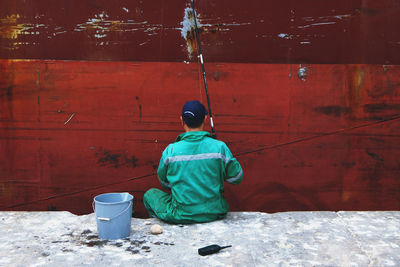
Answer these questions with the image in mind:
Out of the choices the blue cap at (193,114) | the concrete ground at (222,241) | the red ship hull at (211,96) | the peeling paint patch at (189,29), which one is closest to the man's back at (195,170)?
the blue cap at (193,114)

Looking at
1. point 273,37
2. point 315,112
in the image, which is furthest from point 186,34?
point 315,112

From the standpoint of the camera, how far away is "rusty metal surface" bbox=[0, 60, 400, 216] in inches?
143

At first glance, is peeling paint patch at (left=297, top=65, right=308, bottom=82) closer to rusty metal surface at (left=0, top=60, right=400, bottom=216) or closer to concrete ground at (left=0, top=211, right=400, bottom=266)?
rusty metal surface at (left=0, top=60, right=400, bottom=216)

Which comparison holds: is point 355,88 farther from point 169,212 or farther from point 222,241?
point 169,212

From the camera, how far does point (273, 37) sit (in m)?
3.61

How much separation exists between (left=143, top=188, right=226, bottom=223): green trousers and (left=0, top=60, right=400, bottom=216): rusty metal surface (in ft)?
1.22

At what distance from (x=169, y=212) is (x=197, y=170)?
43 cm

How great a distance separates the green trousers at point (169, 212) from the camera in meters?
3.14

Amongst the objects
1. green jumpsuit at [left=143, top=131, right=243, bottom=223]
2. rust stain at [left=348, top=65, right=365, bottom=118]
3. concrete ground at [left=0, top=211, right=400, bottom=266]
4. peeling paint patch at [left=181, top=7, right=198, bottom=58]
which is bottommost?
concrete ground at [left=0, top=211, right=400, bottom=266]

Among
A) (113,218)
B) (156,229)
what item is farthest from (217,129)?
(113,218)

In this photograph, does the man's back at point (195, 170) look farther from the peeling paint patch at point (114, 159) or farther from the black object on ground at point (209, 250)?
the peeling paint patch at point (114, 159)

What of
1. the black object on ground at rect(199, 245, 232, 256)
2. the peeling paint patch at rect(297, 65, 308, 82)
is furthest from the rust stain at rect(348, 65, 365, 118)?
the black object on ground at rect(199, 245, 232, 256)

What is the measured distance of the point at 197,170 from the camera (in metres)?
3.09

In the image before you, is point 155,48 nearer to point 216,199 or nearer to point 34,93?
point 34,93
